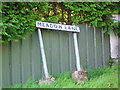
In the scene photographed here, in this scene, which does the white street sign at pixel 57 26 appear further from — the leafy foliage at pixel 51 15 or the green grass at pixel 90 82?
the green grass at pixel 90 82

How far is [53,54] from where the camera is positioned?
170 inches

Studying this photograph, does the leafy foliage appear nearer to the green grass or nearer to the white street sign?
the white street sign

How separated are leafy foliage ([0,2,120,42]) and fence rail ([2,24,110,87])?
29 cm

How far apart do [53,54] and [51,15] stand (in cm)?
110

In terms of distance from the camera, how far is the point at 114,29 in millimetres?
4812

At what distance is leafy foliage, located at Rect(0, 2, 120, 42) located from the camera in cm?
348

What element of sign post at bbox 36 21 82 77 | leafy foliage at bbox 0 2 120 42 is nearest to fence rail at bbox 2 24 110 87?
sign post at bbox 36 21 82 77

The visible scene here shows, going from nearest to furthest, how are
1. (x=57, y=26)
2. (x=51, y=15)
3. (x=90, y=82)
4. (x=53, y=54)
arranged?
(x=90, y=82)
(x=57, y=26)
(x=53, y=54)
(x=51, y=15)

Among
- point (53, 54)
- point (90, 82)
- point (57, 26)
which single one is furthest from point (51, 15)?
point (90, 82)

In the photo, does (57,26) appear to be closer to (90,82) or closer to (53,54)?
(53,54)

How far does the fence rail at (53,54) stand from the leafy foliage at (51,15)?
Result: 0.95 ft

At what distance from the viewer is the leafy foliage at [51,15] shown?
137 inches

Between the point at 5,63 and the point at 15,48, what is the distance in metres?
0.42

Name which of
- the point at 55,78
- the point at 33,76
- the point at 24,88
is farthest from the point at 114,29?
the point at 24,88
